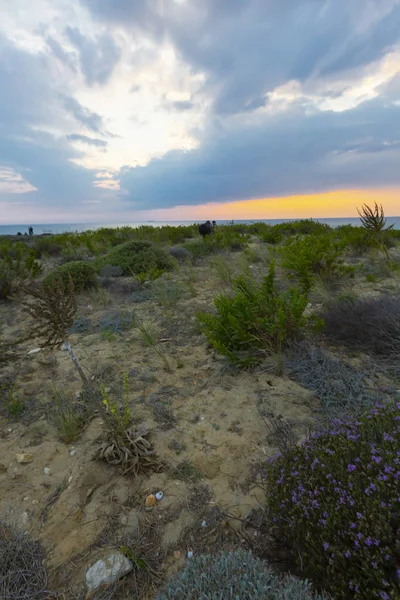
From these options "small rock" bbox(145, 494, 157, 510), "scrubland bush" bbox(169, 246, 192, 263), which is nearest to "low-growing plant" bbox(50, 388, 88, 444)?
"small rock" bbox(145, 494, 157, 510)

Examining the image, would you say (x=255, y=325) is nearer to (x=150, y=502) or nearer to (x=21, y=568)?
(x=150, y=502)

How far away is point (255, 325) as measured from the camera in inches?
138

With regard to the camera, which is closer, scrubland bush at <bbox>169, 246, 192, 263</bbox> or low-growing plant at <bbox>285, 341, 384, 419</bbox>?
low-growing plant at <bbox>285, 341, 384, 419</bbox>

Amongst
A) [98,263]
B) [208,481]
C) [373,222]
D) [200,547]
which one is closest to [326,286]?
[373,222]

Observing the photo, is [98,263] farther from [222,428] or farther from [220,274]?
[222,428]

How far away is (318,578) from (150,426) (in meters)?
1.68

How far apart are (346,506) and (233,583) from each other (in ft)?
1.90

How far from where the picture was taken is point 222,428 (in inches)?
102

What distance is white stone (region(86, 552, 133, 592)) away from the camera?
1551 millimetres

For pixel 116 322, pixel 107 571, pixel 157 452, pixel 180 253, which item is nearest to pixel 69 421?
pixel 157 452

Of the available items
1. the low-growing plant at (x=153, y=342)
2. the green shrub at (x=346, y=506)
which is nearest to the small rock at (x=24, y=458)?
the low-growing plant at (x=153, y=342)

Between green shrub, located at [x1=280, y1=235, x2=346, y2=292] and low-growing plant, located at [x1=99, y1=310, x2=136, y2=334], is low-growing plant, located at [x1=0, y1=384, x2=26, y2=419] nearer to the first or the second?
low-growing plant, located at [x1=99, y1=310, x2=136, y2=334]

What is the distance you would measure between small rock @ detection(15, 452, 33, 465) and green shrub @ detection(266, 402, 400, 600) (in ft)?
6.34

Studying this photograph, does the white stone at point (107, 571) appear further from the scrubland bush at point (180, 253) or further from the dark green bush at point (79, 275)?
the scrubland bush at point (180, 253)
